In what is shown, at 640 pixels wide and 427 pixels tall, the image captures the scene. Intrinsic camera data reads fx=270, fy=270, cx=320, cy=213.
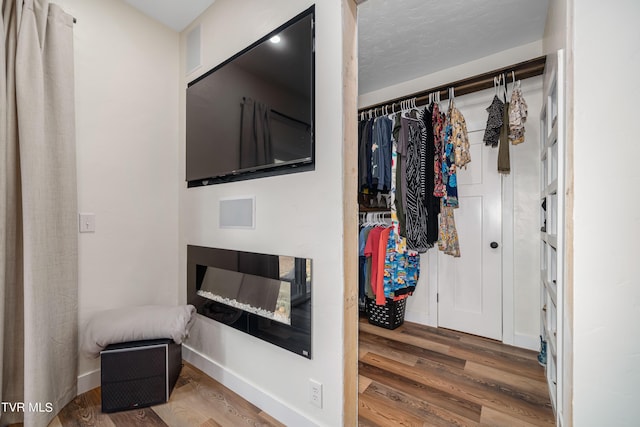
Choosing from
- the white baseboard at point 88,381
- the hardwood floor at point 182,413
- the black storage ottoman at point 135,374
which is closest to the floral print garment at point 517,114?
the hardwood floor at point 182,413

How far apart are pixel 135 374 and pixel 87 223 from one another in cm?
99

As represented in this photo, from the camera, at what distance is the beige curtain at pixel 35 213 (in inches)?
54.5

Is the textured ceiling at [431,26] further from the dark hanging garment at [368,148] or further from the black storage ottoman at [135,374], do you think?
the black storage ottoman at [135,374]

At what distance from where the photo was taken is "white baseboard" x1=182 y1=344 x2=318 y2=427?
1.42 m

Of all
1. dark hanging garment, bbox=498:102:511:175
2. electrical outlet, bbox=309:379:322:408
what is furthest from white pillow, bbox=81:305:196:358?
dark hanging garment, bbox=498:102:511:175

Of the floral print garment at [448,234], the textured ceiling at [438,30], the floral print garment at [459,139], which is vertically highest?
the textured ceiling at [438,30]

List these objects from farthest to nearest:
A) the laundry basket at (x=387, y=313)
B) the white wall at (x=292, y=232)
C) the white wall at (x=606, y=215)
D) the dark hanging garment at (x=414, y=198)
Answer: the laundry basket at (x=387, y=313)
the dark hanging garment at (x=414, y=198)
the white wall at (x=292, y=232)
the white wall at (x=606, y=215)

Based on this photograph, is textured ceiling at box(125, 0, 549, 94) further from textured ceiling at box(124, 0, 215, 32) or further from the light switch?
the light switch

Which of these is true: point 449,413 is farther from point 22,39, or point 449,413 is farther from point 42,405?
Answer: point 22,39

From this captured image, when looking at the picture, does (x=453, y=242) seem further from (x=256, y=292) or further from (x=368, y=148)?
(x=256, y=292)

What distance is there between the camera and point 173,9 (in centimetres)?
199

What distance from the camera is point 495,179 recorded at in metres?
2.46

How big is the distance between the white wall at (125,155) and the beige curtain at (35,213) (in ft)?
0.51

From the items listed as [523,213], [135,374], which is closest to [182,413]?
[135,374]
